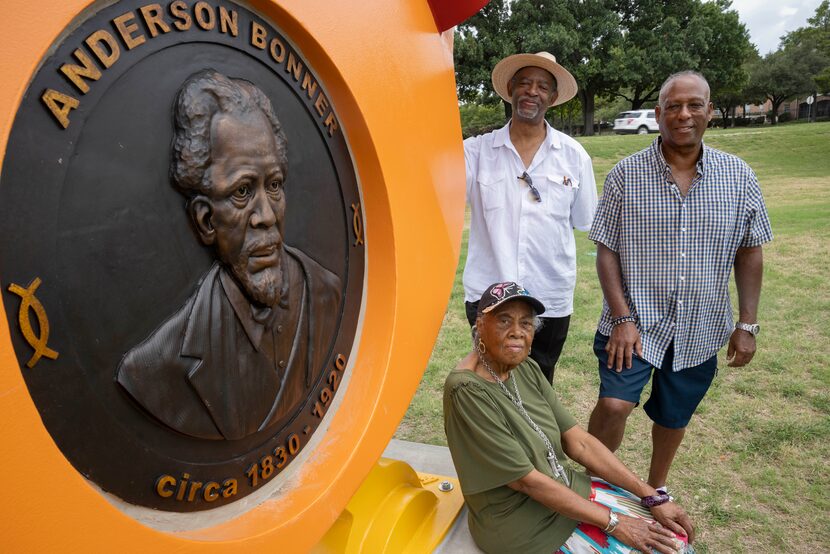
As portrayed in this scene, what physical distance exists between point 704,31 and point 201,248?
34.2 meters

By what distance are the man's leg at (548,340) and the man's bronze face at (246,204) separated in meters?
2.41

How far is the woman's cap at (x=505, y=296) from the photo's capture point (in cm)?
243

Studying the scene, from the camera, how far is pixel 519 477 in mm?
2377

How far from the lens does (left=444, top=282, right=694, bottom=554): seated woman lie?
94.4 inches

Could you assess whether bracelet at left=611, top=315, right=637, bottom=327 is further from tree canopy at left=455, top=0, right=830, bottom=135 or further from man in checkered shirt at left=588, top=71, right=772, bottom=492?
tree canopy at left=455, top=0, right=830, bottom=135

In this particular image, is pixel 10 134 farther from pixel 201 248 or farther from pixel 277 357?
pixel 277 357

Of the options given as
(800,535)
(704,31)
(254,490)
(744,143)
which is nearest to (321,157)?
(254,490)

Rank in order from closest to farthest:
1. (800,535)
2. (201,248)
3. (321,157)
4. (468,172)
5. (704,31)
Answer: (201,248), (321,157), (800,535), (468,172), (704,31)

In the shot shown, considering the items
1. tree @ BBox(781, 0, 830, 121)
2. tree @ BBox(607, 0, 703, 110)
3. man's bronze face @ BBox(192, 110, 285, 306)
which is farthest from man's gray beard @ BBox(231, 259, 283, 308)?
tree @ BBox(781, 0, 830, 121)

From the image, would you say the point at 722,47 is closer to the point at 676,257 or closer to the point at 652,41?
the point at 652,41

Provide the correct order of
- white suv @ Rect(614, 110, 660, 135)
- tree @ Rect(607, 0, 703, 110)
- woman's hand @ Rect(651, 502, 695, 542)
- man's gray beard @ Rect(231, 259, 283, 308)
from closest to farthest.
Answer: man's gray beard @ Rect(231, 259, 283, 308) → woman's hand @ Rect(651, 502, 695, 542) → white suv @ Rect(614, 110, 660, 135) → tree @ Rect(607, 0, 703, 110)

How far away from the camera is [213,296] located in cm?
127

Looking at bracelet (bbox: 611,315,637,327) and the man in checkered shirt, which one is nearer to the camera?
the man in checkered shirt

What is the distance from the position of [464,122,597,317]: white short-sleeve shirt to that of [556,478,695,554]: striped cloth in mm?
1127
